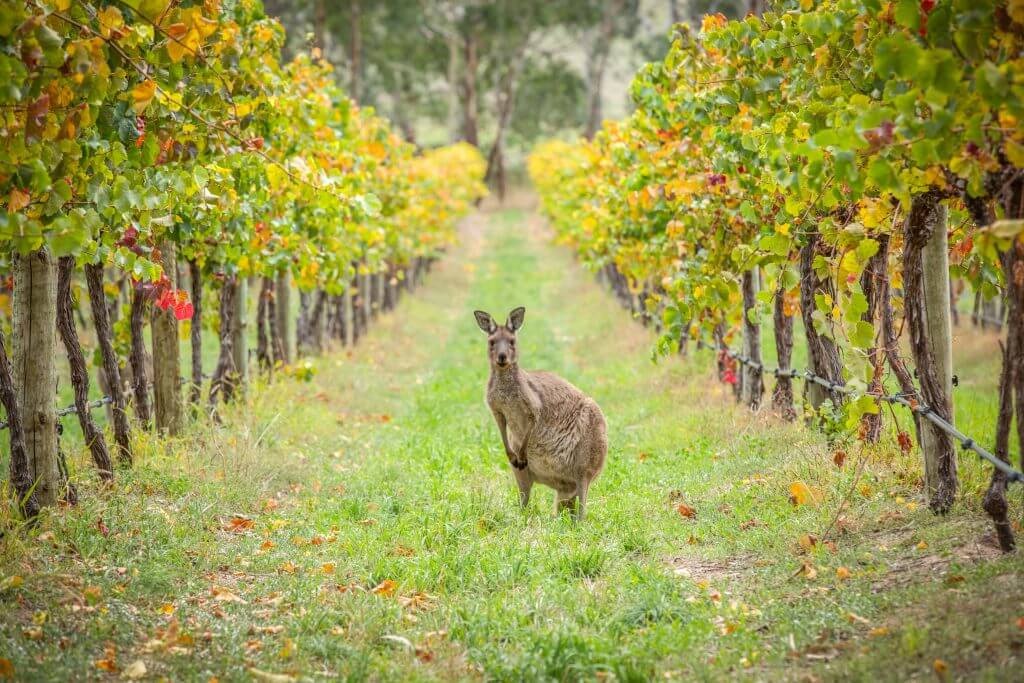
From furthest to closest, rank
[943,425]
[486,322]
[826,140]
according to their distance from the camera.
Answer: [486,322] < [943,425] < [826,140]

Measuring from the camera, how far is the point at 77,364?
800 cm

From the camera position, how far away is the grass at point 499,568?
17.1ft

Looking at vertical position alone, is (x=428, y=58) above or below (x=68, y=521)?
above

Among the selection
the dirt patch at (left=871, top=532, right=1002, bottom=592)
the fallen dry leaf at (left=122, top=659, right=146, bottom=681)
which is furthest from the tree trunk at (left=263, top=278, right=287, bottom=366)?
the dirt patch at (left=871, top=532, right=1002, bottom=592)

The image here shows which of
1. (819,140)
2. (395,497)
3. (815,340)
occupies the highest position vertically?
(819,140)

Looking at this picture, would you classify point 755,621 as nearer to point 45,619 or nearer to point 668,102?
point 45,619

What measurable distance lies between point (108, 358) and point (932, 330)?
6962 mm

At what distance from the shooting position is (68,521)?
6887mm

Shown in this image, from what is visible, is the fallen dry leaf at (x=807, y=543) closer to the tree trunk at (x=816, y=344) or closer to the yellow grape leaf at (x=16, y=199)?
the tree trunk at (x=816, y=344)

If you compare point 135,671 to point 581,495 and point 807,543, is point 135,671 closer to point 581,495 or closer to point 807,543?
point 581,495

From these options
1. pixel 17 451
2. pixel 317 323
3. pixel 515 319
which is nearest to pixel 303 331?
pixel 317 323

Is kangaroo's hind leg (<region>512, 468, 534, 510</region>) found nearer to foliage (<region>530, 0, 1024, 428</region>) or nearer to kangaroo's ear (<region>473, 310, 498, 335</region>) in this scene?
kangaroo's ear (<region>473, 310, 498, 335</region>)

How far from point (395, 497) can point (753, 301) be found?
5.18 metres

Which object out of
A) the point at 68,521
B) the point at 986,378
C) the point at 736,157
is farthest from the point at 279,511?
the point at 986,378
